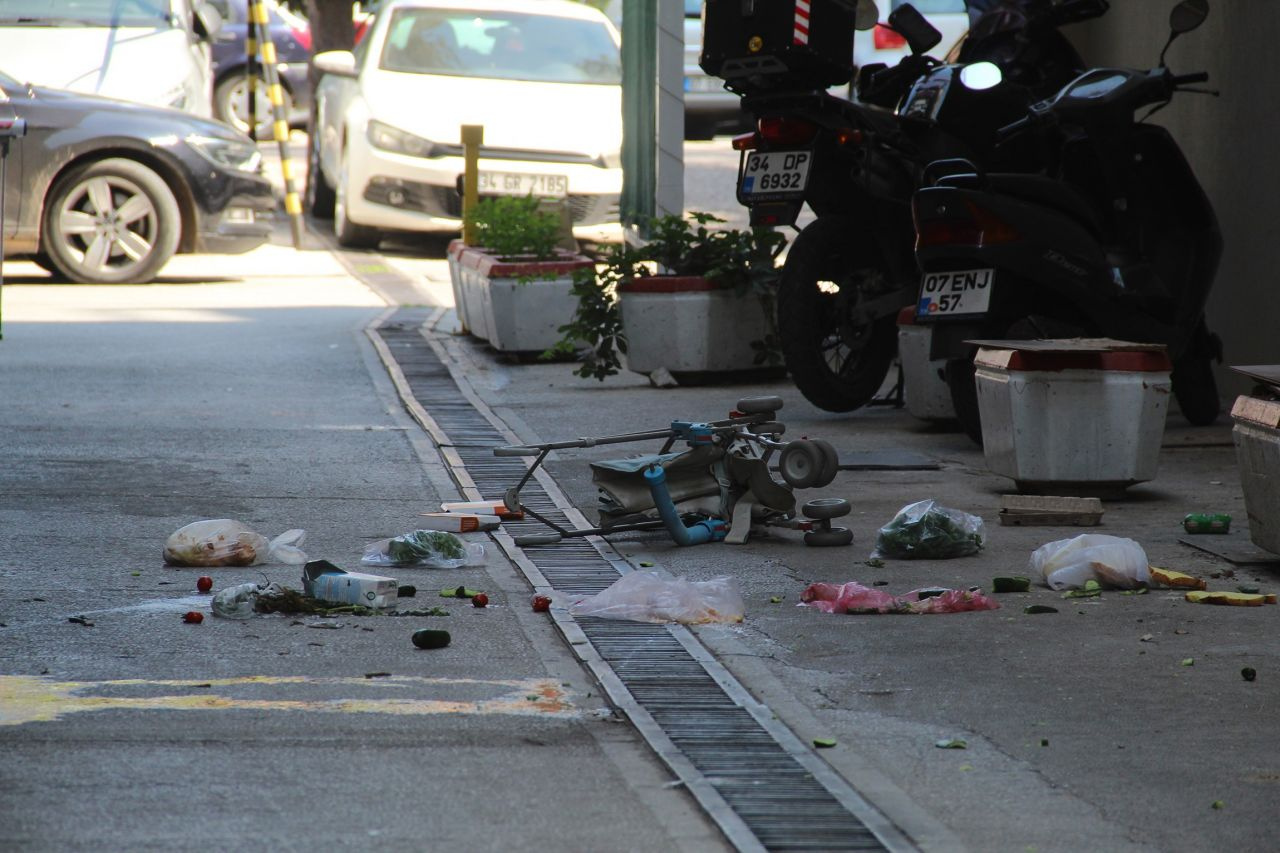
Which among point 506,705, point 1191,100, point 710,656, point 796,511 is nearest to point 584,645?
point 710,656

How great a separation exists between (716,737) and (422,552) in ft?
6.24

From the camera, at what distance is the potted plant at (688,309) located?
1027cm

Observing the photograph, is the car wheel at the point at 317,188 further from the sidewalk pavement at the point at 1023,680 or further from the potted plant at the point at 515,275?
the sidewalk pavement at the point at 1023,680

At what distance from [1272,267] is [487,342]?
4935mm

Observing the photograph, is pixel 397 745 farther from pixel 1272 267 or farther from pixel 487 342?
pixel 487 342

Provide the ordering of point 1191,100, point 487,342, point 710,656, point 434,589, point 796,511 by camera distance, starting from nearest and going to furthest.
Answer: point 710,656
point 434,589
point 796,511
point 1191,100
point 487,342

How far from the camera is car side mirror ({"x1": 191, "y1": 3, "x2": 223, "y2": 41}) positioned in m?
17.0

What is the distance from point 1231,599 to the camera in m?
5.40

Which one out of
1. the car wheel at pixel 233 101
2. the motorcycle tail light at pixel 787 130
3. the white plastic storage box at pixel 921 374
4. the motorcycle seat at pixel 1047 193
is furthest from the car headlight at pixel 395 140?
the car wheel at pixel 233 101

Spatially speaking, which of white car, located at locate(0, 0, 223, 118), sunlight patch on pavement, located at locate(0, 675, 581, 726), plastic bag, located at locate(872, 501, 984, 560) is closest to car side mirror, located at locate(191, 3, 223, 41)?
white car, located at locate(0, 0, 223, 118)

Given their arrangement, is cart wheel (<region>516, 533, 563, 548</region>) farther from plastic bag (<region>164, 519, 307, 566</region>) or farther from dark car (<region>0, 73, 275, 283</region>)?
dark car (<region>0, 73, 275, 283</region>)

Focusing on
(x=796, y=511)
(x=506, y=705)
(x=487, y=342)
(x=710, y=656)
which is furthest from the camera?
(x=487, y=342)

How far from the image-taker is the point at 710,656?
4879 mm

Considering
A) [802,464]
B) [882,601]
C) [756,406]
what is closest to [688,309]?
[756,406]
